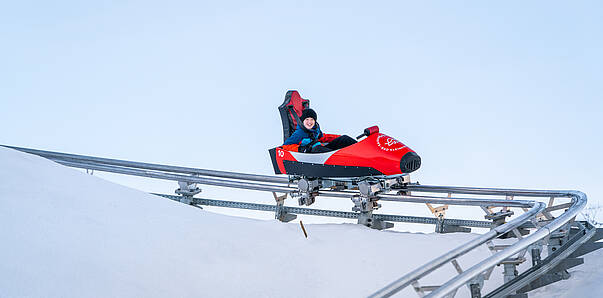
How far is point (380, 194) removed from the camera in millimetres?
7426

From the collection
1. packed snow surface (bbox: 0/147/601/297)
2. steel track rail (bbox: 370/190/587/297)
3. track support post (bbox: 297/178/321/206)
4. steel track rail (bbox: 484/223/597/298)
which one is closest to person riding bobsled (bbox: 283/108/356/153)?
track support post (bbox: 297/178/321/206)

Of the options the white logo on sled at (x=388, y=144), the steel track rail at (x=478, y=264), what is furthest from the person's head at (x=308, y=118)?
the steel track rail at (x=478, y=264)

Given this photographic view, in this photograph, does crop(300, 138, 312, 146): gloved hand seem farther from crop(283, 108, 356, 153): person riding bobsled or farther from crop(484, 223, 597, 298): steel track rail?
crop(484, 223, 597, 298): steel track rail

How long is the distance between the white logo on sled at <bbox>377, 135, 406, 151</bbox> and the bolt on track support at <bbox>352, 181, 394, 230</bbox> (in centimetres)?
53

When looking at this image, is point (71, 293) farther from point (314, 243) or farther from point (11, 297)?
point (314, 243)

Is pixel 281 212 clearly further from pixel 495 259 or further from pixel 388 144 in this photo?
pixel 495 259

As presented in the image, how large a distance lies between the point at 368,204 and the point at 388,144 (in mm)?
811

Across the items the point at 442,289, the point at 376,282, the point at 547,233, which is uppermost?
the point at 547,233

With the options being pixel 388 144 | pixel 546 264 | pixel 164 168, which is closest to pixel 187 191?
pixel 164 168

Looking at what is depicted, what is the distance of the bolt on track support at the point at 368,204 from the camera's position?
7348 mm

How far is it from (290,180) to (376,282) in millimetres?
2620

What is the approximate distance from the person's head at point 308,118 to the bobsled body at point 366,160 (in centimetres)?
50

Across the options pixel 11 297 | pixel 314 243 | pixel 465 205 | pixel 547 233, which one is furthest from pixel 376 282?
pixel 11 297

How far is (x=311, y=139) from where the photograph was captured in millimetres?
8109
